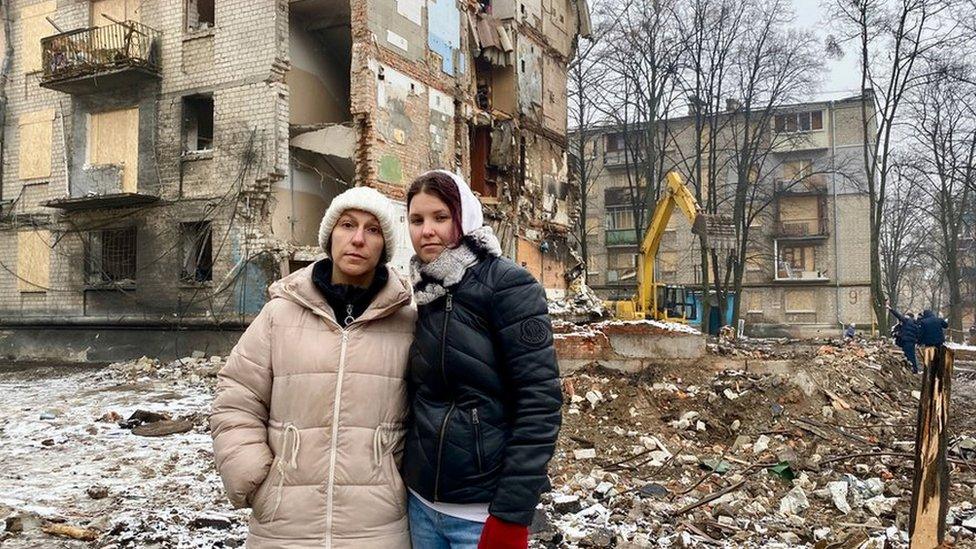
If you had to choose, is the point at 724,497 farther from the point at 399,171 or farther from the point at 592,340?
the point at 399,171

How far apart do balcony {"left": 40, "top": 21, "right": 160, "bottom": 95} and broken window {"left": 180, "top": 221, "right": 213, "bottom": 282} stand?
3.61 m

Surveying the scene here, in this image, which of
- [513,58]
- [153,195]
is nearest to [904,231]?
[513,58]

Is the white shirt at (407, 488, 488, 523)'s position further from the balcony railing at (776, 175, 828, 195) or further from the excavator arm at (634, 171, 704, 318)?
the balcony railing at (776, 175, 828, 195)

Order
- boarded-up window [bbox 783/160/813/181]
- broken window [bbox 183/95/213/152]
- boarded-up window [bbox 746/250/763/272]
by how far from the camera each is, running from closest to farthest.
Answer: broken window [bbox 183/95/213/152] → boarded-up window [bbox 746/250/763/272] → boarded-up window [bbox 783/160/813/181]

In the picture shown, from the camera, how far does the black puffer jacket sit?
1990 mm

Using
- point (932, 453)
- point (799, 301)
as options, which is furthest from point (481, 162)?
point (799, 301)

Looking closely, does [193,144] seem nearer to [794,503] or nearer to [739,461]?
[739,461]

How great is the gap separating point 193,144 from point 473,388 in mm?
15105

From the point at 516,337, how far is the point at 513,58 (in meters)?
19.0

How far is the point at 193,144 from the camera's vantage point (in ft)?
50.0

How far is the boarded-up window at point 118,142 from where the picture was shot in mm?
15422

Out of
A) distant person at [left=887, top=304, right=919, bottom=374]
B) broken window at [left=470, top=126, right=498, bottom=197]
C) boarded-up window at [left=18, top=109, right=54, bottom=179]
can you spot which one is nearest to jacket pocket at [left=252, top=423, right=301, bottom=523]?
distant person at [left=887, top=304, right=919, bottom=374]

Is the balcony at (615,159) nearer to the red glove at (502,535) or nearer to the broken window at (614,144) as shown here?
the broken window at (614,144)

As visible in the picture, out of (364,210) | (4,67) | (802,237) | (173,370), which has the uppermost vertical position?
(4,67)
